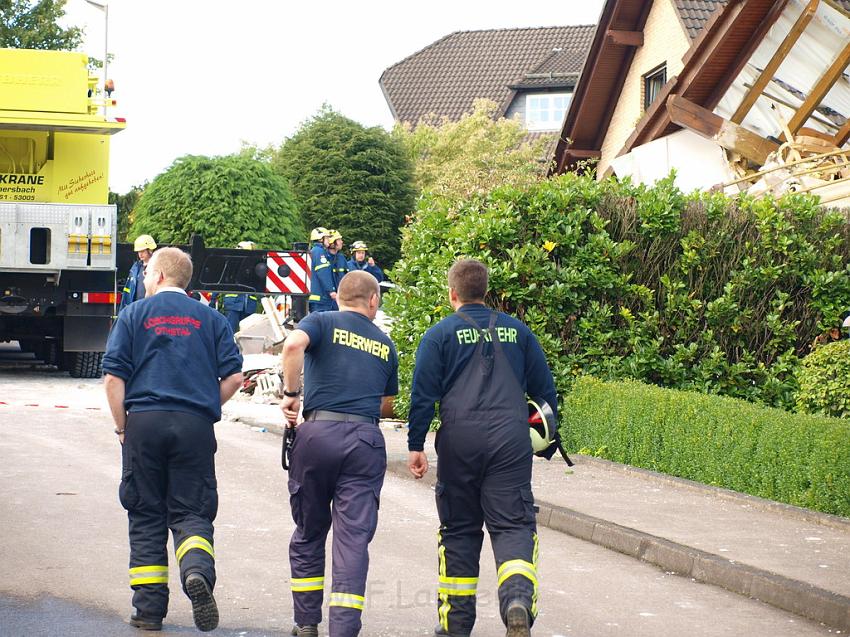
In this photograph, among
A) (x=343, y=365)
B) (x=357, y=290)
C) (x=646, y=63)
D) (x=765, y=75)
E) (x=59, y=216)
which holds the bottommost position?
(x=343, y=365)

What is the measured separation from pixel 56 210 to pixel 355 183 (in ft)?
71.9

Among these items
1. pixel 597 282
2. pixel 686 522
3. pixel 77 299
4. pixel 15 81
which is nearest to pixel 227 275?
pixel 77 299

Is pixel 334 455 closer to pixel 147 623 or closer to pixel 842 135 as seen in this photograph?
pixel 147 623

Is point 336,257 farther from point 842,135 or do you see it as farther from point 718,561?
point 718,561

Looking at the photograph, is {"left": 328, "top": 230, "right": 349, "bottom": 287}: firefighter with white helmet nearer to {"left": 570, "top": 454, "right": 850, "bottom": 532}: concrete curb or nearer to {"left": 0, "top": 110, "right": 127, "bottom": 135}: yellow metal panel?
{"left": 0, "top": 110, "right": 127, "bottom": 135}: yellow metal panel

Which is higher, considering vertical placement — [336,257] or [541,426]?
[336,257]

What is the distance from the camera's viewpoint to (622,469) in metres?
11.1

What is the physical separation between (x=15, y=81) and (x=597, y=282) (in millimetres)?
9673

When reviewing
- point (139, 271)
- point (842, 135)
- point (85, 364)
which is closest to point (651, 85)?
point (842, 135)

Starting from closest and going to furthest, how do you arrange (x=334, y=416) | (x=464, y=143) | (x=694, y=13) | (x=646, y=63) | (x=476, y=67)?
(x=334, y=416), (x=694, y=13), (x=646, y=63), (x=464, y=143), (x=476, y=67)

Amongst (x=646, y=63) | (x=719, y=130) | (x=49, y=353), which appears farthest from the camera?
(x=646, y=63)

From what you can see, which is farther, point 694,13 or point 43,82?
point 694,13

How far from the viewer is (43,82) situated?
18.6 m

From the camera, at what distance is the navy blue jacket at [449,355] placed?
20.3 ft
